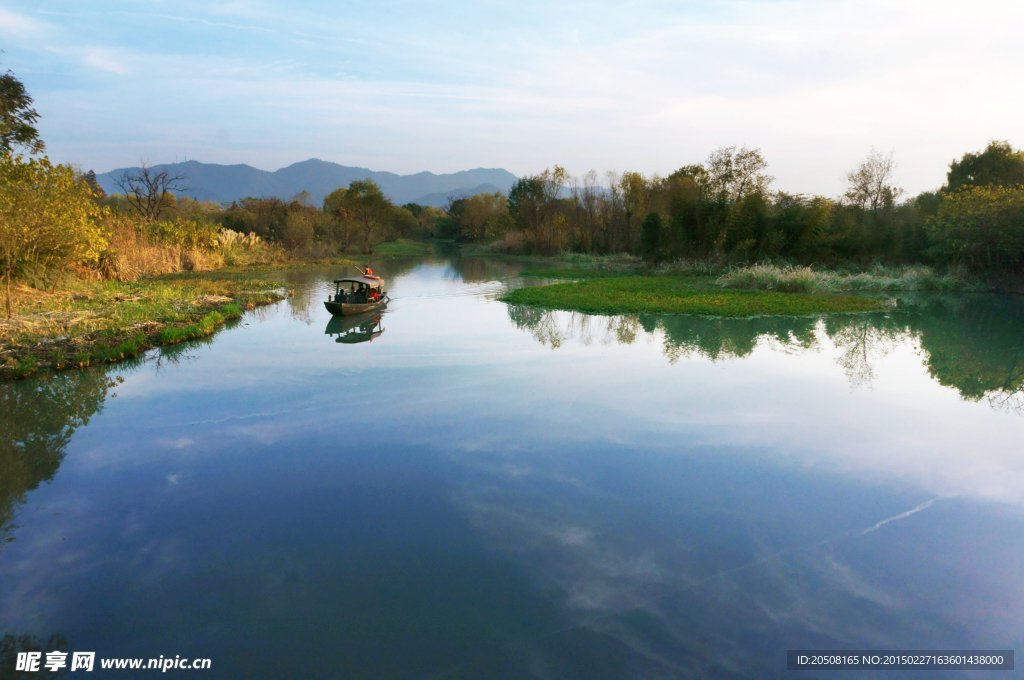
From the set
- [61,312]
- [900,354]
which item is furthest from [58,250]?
[900,354]

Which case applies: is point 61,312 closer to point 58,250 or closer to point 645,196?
point 58,250

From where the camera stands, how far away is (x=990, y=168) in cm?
3247

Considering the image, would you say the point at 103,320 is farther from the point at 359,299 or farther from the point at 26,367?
the point at 359,299

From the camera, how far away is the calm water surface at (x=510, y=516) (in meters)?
3.60

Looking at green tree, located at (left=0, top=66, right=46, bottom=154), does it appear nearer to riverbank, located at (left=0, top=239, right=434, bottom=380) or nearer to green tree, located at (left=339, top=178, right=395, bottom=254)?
riverbank, located at (left=0, top=239, right=434, bottom=380)

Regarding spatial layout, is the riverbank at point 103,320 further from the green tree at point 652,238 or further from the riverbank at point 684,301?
the green tree at point 652,238

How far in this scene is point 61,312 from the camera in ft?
44.2

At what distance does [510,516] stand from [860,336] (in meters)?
13.0

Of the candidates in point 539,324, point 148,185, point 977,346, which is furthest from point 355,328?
point 148,185

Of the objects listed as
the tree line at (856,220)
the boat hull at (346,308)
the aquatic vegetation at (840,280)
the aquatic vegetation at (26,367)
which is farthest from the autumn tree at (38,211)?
the tree line at (856,220)

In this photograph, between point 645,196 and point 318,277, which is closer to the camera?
point 318,277

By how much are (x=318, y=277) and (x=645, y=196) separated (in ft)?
101

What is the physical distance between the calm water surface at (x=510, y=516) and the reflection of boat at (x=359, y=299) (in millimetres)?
5827

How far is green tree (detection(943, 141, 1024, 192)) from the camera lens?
3112 cm
